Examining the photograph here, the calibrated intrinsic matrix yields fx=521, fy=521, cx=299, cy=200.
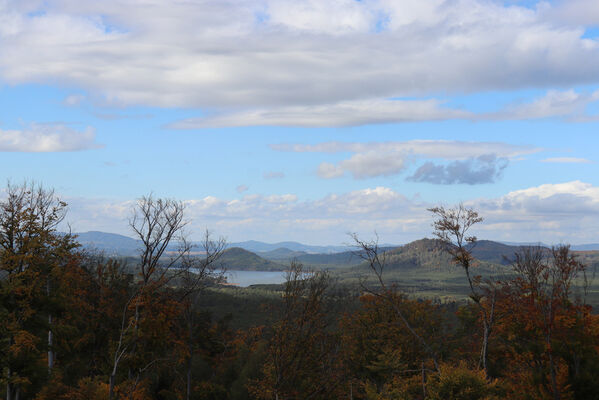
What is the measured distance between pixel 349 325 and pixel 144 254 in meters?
27.1

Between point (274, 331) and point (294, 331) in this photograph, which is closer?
point (294, 331)

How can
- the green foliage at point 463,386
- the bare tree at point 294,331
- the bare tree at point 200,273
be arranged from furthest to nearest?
1. the bare tree at point 200,273
2. the bare tree at point 294,331
3. the green foliage at point 463,386

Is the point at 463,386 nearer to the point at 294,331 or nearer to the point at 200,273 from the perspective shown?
the point at 294,331

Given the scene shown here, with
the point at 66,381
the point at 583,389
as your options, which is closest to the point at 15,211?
the point at 66,381

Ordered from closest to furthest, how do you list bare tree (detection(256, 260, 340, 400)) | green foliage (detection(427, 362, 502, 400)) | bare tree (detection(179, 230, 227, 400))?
1. green foliage (detection(427, 362, 502, 400))
2. bare tree (detection(256, 260, 340, 400))
3. bare tree (detection(179, 230, 227, 400))

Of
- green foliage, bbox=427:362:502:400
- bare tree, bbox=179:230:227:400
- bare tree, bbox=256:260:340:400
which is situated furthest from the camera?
bare tree, bbox=179:230:227:400

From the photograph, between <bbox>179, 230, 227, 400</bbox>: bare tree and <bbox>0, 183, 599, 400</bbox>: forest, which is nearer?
<bbox>0, 183, 599, 400</bbox>: forest

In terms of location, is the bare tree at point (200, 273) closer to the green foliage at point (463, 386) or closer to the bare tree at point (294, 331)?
the bare tree at point (294, 331)

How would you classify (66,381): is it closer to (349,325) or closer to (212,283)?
(212,283)

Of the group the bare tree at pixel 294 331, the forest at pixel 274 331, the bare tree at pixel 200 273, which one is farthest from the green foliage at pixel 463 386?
the bare tree at pixel 200 273

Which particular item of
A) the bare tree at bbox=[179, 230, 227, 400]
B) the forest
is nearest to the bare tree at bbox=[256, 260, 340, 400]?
the forest

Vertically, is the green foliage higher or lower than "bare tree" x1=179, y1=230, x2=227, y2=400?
lower

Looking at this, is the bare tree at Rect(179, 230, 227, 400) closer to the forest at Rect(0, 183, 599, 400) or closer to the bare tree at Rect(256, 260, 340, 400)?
the forest at Rect(0, 183, 599, 400)

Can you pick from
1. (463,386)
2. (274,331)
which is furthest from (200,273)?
(463,386)
